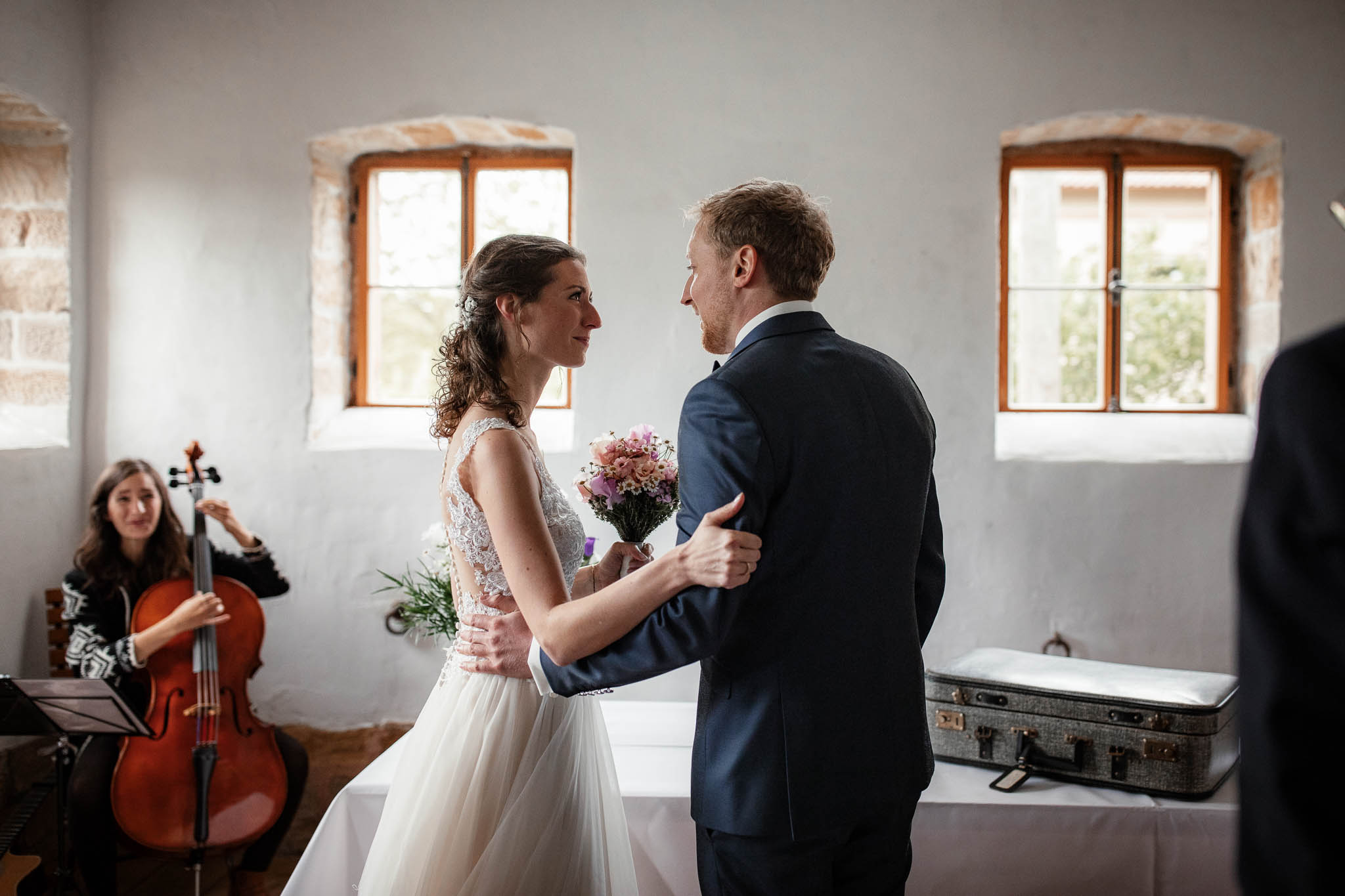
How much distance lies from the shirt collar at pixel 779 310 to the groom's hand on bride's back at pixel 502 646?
0.74 m

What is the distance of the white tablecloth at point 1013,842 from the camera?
2.06m

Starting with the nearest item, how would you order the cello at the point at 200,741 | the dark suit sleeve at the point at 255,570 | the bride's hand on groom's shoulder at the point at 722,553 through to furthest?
the bride's hand on groom's shoulder at the point at 722,553, the cello at the point at 200,741, the dark suit sleeve at the point at 255,570

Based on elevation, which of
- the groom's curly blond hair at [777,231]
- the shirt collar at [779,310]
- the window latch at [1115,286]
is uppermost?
the window latch at [1115,286]

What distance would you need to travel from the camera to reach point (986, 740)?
237 centimetres

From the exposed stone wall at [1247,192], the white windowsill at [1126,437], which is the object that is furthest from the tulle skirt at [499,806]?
the exposed stone wall at [1247,192]

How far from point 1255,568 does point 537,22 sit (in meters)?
3.47

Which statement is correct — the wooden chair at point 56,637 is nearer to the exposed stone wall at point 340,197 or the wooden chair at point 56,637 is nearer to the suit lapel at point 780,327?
the exposed stone wall at point 340,197

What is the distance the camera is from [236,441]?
3.65 meters

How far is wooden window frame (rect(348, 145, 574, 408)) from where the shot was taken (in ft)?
12.6

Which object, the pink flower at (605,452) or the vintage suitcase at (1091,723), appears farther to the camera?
the vintage suitcase at (1091,723)

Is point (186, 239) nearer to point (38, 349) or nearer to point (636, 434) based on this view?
point (38, 349)

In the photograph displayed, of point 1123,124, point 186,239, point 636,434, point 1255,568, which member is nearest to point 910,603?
point 636,434

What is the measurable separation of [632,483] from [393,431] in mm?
2069

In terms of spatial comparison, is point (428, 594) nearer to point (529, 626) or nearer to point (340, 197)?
point (529, 626)
